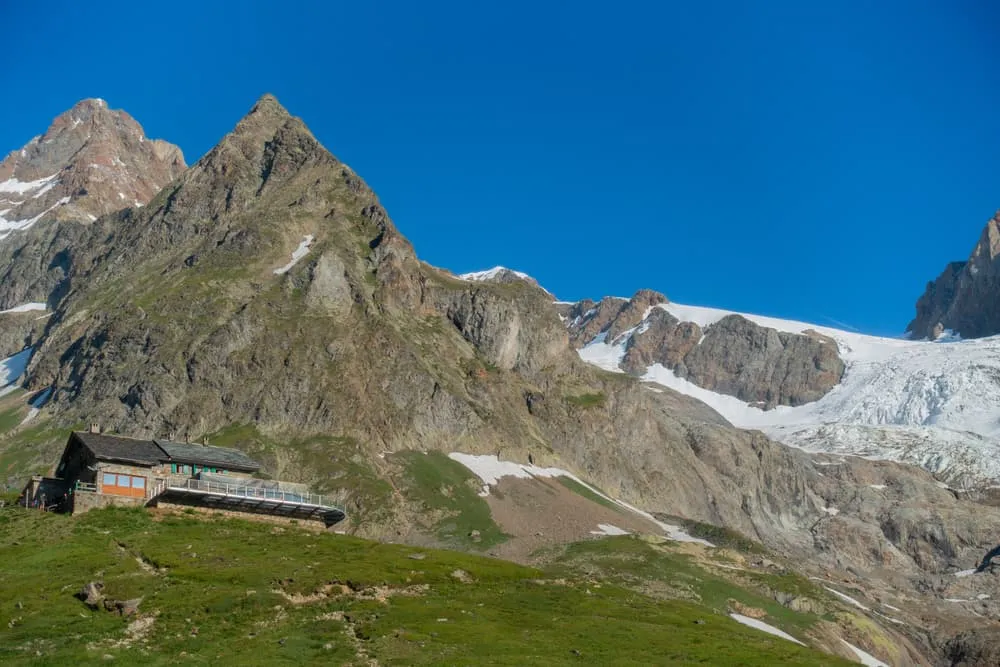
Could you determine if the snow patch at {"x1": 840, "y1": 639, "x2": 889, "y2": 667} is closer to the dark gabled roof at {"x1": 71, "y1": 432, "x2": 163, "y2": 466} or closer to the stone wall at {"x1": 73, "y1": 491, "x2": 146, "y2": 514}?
the dark gabled roof at {"x1": 71, "y1": 432, "x2": 163, "y2": 466}

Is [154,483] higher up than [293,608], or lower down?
higher up

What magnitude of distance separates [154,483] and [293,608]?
33321 mm

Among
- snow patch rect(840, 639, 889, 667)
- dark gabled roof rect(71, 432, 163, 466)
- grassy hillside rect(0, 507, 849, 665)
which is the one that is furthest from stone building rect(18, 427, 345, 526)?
snow patch rect(840, 639, 889, 667)

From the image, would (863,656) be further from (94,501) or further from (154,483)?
(94,501)

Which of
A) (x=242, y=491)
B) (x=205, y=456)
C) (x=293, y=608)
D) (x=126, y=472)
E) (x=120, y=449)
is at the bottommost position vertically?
(x=293, y=608)

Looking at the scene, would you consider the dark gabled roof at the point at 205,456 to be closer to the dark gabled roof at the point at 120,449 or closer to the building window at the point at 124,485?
the dark gabled roof at the point at 120,449

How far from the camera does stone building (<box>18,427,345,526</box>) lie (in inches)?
3932

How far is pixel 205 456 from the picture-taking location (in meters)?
113

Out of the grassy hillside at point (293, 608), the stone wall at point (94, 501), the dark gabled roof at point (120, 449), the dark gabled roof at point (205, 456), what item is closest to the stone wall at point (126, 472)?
the dark gabled roof at point (120, 449)

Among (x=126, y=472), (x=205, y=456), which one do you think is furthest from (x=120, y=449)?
(x=205, y=456)

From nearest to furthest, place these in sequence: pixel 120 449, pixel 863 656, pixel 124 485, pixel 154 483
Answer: pixel 124 485
pixel 154 483
pixel 120 449
pixel 863 656

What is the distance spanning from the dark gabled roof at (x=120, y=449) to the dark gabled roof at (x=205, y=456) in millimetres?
1729

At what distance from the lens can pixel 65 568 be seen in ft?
256

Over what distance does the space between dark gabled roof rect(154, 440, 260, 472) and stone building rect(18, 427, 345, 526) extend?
2 cm
